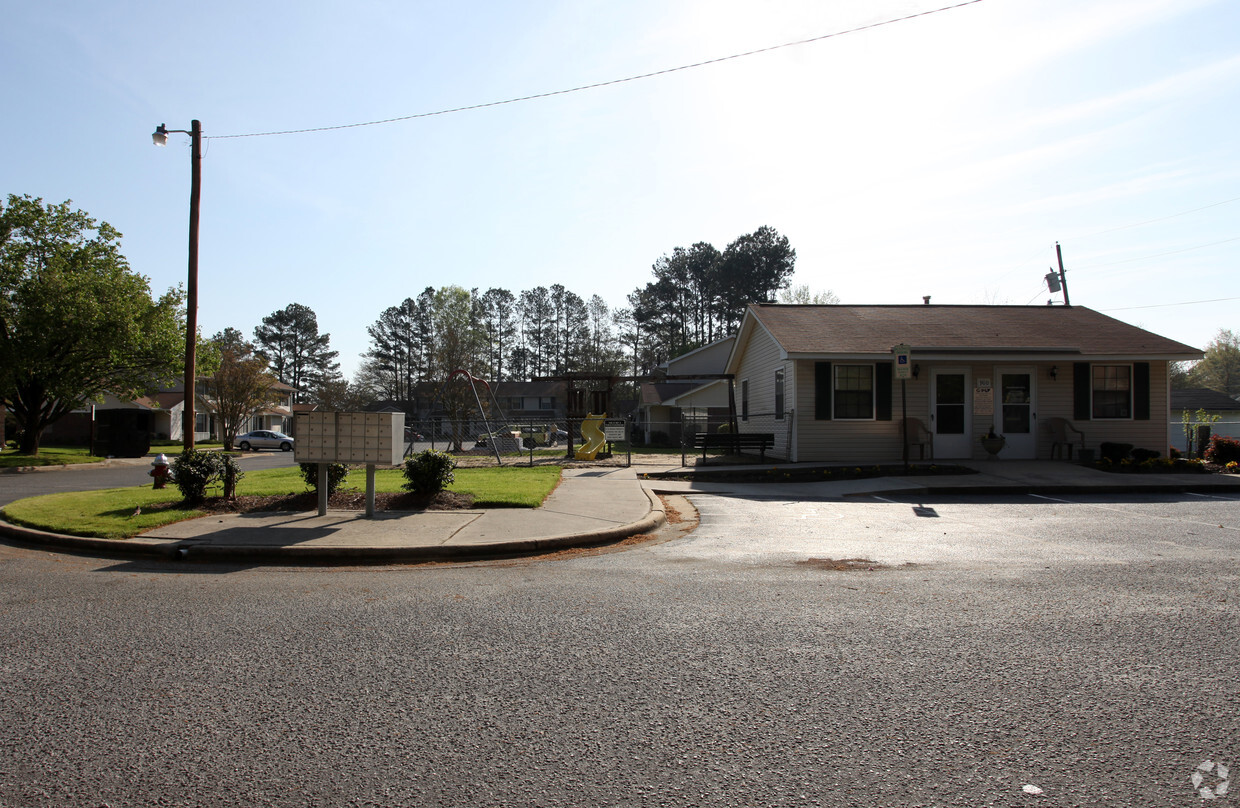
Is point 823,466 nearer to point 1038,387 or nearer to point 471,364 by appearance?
point 1038,387

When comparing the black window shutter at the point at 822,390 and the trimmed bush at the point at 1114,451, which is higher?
the black window shutter at the point at 822,390

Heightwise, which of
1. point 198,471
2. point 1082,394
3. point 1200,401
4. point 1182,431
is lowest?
point 198,471

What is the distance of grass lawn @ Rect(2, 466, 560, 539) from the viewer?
884 cm

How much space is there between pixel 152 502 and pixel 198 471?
3.51 feet

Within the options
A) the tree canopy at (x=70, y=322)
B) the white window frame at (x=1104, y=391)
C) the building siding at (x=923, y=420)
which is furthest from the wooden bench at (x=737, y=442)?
the tree canopy at (x=70, y=322)

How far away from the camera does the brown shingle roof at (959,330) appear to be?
18641mm

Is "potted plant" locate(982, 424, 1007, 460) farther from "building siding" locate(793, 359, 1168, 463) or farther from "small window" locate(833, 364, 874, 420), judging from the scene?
"small window" locate(833, 364, 874, 420)

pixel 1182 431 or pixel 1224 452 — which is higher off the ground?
pixel 1182 431

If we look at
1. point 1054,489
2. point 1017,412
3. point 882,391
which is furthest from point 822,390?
point 1054,489

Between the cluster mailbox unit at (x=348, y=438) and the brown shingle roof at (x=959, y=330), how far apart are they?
11714mm

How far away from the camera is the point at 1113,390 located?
19094 mm

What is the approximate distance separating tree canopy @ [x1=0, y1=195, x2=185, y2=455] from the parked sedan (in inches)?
540

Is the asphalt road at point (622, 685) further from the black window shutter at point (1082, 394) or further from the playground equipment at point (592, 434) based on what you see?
the playground equipment at point (592, 434)

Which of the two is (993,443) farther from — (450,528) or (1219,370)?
(1219,370)
